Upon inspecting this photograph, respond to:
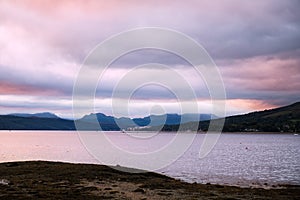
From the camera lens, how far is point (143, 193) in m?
38.8

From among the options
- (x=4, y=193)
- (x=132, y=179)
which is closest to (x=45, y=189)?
(x=4, y=193)

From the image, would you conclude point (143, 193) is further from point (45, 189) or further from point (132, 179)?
point (132, 179)

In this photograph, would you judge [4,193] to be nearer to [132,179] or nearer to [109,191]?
[109,191]

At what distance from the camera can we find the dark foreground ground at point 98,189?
3625 cm

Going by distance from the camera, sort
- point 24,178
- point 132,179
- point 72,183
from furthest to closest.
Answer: point 132,179 < point 24,178 < point 72,183

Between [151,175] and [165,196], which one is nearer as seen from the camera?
[165,196]

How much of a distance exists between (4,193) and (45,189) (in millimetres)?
4636

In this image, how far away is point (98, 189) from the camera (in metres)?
40.5

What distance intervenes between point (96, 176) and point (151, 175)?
9.66 meters

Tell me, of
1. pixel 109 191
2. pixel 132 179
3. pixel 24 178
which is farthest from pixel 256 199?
pixel 24 178

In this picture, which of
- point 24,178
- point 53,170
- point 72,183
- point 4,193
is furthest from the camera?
point 53,170

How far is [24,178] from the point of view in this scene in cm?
4900

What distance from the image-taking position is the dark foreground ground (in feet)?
119

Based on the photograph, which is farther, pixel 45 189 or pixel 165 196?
pixel 45 189
